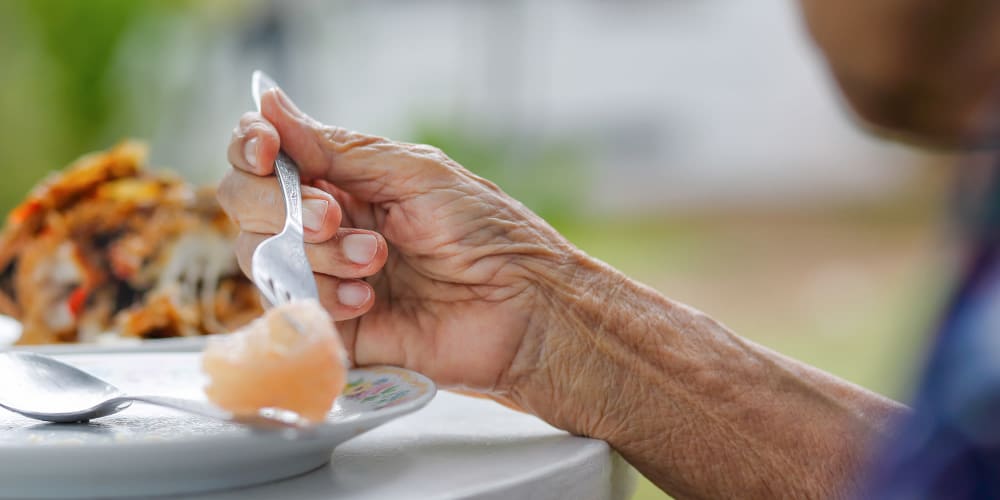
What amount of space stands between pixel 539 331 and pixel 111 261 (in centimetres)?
64

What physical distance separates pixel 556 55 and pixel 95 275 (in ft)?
25.7

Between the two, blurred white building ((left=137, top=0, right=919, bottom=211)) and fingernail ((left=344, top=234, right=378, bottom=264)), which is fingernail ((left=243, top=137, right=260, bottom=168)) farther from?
blurred white building ((left=137, top=0, right=919, bottom=211))

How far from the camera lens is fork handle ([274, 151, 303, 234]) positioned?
0.80 m

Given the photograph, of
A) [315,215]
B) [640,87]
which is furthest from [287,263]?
[640,87]

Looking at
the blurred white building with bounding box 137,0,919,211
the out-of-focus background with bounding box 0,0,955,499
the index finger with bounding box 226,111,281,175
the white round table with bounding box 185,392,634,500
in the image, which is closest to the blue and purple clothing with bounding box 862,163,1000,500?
the white round table with bounding box 185,392,634,500

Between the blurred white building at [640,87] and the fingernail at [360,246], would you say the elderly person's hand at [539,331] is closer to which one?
the fingernail at [360,246]

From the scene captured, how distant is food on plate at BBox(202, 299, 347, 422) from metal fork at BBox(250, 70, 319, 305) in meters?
0.09

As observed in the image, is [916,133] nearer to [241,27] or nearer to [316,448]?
[316,448]

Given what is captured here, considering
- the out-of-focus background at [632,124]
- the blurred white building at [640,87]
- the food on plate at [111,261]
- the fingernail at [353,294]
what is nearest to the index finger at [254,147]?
the fingernail at [353,294]

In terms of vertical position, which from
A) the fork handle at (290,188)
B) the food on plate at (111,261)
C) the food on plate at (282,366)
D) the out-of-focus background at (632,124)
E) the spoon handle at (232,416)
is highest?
the fork handle at (290,188)

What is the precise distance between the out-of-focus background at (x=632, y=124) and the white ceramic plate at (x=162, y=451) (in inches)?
148

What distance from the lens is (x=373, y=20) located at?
8.08m

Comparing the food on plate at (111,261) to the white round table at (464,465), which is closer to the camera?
the white round table at (464,465)

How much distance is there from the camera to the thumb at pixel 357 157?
91 cm
